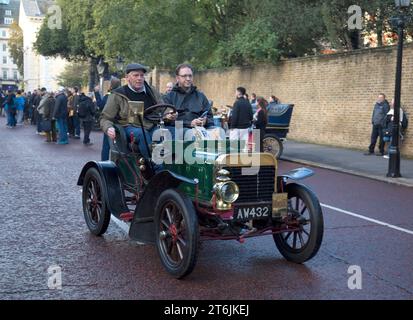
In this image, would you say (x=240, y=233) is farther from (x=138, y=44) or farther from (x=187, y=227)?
(x=138, y=44)

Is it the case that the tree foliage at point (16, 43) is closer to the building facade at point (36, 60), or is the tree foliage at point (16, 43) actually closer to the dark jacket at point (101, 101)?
the building facade at point (36, 60)

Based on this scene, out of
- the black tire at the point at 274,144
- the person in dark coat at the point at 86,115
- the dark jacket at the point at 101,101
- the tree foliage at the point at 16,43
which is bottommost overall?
the black tire at the point at 274,144

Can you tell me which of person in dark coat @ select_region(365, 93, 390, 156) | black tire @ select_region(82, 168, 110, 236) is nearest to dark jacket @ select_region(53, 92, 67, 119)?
person in dark coat @ select_region(365, 93, 390, 156)

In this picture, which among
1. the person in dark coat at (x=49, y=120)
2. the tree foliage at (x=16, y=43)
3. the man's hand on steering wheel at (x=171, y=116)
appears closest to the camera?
the man's hand on steering wheel at (x=171, y=116)

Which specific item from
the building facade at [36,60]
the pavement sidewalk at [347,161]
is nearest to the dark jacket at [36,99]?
the pavement sidewalk at [347,161]

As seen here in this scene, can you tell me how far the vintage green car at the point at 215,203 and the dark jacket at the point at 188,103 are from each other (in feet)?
0.93

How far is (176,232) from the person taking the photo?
17.2 feet

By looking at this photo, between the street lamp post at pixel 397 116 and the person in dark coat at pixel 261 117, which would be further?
the person in dark coat at pixel 261 117

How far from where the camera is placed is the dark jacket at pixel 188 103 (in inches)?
253

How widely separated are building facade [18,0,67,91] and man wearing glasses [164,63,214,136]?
8700 centimetres

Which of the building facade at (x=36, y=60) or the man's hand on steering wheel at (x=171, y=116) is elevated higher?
the building facade at (x=36, y=60)

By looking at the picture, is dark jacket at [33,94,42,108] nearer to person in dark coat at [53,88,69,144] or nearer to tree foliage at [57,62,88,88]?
person in dark coat at [53,88,69,144]

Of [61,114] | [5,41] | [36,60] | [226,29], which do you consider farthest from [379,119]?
[5,41]

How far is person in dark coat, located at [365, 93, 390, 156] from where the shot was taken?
16.2m
